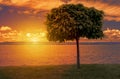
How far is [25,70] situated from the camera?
142ft

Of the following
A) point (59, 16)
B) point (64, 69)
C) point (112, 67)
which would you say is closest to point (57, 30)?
point (59, 16)

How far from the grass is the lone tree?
4.10 meters

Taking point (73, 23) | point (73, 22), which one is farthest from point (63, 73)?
point (73, 22)

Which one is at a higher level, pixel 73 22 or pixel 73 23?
pixel 73 22

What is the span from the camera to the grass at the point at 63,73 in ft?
129

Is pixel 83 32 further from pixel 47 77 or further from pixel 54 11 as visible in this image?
pixel 47 77

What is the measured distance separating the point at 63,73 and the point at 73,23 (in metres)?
6.11

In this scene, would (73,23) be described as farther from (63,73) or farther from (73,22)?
(63,73)

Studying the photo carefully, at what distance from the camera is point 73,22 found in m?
40.8

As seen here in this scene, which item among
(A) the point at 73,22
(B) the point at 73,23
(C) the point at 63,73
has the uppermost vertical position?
(A) the point at 73,22

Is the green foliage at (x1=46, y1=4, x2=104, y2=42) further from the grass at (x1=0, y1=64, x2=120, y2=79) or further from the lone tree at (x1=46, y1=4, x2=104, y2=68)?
the grass at (x1=0, y1=64, x2=120, y2=79)

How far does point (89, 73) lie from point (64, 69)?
417cm

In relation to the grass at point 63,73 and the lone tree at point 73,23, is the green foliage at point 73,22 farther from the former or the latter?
the grass at point 63,73

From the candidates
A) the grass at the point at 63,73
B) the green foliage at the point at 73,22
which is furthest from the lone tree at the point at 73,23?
the grass at the point at 63,73
